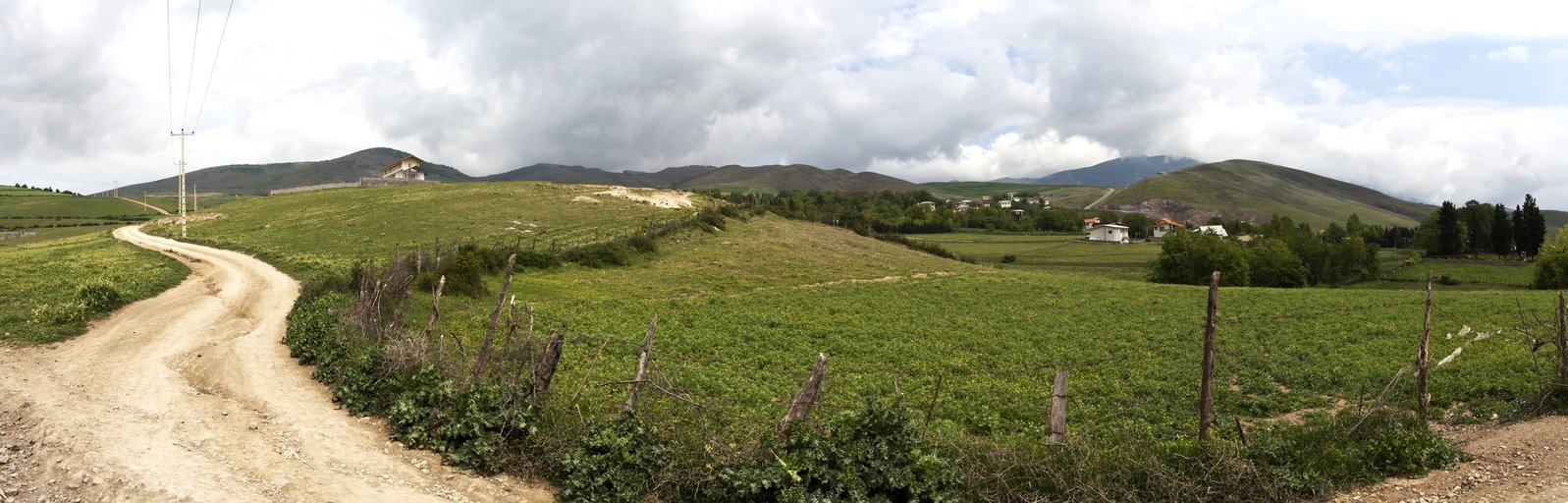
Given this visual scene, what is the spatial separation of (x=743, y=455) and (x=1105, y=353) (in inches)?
778

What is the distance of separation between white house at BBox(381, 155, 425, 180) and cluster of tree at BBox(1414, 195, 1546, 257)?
154m

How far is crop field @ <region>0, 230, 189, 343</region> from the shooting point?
20.1 m

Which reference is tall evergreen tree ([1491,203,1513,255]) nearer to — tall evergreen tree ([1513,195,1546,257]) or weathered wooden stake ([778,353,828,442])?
tall evergreen tree ([1513,195,1546,257])

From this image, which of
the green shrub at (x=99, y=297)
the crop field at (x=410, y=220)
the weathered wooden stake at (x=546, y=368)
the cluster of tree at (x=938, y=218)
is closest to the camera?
the weathered wooden stake at (x=546, y=368)

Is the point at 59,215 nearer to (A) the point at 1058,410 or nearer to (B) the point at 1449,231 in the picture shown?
(A) the point at 1058,410

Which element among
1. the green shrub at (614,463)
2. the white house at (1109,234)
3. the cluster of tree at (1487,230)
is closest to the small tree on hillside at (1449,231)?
the cluster of tree at (1487,230)

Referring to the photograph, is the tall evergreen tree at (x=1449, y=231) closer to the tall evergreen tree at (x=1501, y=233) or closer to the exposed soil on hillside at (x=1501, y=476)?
the tall evergreen tree at (x=1501, y=233)

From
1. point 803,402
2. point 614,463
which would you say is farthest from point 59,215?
point 803,402

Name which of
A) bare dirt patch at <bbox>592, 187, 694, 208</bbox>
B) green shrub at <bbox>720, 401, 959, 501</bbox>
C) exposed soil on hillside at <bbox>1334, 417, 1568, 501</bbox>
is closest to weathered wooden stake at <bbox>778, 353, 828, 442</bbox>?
green shrub at <bbox>720, 401, 959, 501</bbox>

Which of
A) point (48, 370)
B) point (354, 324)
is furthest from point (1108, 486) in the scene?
point (48, 370)

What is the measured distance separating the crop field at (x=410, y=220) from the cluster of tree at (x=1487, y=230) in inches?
4244

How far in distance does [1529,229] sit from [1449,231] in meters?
7.83

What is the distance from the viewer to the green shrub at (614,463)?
32.0ft

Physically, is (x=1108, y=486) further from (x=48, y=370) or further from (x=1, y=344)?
(x=1, y=344)
